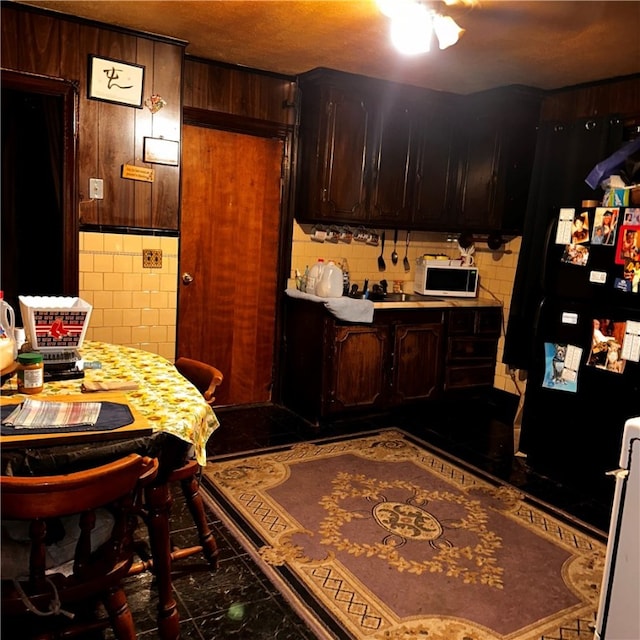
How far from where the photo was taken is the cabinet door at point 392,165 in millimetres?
4469

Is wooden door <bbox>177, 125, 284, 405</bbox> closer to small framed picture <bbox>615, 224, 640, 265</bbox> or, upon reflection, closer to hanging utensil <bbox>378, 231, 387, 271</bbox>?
hanging utensil <bbox>378, 231, 387, 271</bbox>

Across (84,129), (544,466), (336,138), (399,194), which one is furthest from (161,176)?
(544,466)

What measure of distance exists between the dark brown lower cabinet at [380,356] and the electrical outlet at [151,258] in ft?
3.61

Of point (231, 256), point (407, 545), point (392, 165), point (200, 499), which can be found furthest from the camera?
point (392, 165)

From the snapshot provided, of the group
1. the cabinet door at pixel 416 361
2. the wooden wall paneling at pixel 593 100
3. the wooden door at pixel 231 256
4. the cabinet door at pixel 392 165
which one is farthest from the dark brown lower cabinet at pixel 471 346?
the wooden wall paneling at pixel 593 100

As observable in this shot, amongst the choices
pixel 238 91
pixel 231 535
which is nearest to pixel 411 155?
pixel 238 91

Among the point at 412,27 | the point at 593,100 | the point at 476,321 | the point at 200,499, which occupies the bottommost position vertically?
the point at 200,499

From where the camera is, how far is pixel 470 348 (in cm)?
485

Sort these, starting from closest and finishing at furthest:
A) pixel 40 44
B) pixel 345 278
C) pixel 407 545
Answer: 1. pixel 407 545
2. pixel 40 44
3. pixel 345 278

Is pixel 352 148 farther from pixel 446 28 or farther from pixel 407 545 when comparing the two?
pixel 407 545

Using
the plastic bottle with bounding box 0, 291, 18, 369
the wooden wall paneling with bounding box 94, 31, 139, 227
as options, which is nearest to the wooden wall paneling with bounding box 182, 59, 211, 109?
the wooden wall paneling with bounding box 94, 31, 139, 227

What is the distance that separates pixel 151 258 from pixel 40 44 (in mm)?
1354

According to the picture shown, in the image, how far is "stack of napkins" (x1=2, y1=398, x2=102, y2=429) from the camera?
65.8 inches

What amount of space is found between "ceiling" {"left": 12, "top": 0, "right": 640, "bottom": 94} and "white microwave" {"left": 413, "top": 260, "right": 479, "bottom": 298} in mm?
1449
